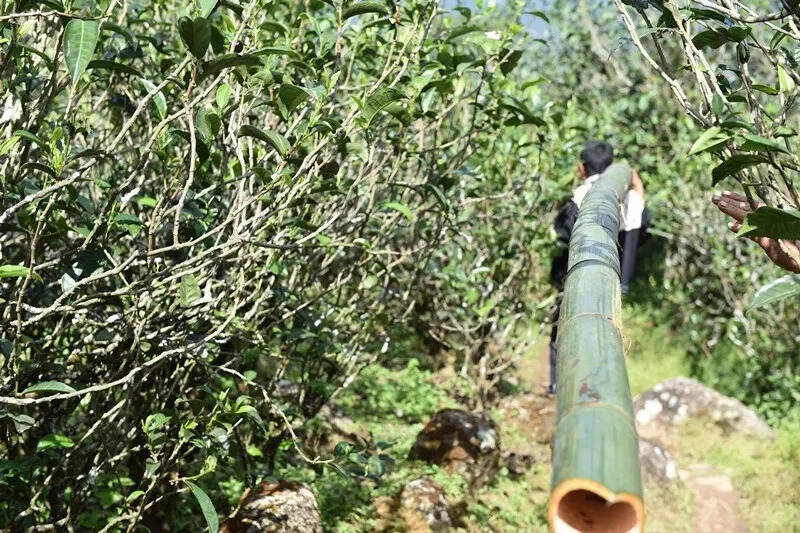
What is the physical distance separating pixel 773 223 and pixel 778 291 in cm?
17

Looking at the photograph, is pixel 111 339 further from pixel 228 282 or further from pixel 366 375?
pixel 366 375

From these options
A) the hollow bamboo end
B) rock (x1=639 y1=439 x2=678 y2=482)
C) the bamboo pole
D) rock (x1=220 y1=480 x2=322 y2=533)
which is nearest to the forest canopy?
rock (x1=220 y1=480 x2=322 y2=533)

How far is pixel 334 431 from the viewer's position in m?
5.11

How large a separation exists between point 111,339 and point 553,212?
186 inches

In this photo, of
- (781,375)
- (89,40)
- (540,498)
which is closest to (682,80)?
(781,375)

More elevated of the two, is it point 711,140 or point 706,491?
point 711,140

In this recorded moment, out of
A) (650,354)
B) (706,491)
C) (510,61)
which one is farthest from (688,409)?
(510,61)

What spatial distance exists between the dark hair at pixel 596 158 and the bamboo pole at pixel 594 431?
13.2ft

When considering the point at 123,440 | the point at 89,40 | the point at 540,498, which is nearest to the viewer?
the point at 89,40

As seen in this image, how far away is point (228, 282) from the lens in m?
3.18

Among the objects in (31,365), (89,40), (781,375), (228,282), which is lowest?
(781,375)

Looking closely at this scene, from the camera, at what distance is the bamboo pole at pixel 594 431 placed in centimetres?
89

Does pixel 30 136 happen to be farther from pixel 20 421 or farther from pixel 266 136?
pixel 20 421

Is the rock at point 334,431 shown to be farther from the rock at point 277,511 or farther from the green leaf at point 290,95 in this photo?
the green leaf at point 290,95
